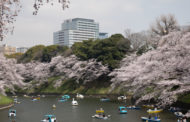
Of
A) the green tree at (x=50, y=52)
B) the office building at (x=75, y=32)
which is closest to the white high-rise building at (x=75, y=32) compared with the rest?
the office building at (x=75, y=32)

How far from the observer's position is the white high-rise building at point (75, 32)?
179750 mm

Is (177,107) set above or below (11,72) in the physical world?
below

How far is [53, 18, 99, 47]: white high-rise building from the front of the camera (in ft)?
590

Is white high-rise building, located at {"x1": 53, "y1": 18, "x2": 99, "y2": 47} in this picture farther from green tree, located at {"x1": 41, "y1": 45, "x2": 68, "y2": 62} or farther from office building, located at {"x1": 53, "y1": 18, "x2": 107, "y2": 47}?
green tree, located at {"x1": 41, "y1": 45, "x2": 68, "y2": 62}

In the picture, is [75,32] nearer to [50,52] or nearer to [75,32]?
[75,32]

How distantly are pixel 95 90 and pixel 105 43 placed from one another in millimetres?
10867

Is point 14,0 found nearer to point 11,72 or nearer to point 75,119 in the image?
point 75,119

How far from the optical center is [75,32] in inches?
7200

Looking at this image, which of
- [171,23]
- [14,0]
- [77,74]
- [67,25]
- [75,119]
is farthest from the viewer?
[67,25]

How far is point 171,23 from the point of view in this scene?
183 feet

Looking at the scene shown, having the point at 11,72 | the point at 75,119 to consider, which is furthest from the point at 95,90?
the point at 75,119

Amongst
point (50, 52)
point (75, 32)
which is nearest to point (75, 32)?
point (75, 32)

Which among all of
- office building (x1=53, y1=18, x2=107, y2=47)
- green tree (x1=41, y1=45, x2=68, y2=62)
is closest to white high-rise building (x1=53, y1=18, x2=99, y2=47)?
office building (x1=53, y1=18, x2=107, y2=47)

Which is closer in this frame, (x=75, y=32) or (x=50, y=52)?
(x=50, y=52)
